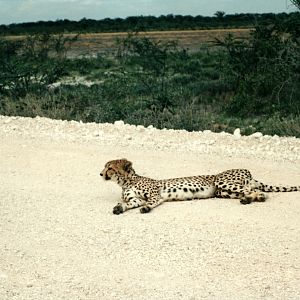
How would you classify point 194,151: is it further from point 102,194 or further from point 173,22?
point 173,22

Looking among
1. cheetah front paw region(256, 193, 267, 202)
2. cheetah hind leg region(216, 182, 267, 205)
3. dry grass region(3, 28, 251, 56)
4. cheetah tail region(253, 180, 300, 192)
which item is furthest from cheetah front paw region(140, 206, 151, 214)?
dry grass region(3, 28, 251, 56)

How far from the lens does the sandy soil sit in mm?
5969

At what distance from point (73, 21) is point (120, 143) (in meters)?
92.3

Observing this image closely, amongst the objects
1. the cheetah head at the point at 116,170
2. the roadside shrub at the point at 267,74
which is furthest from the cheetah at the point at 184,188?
the roadside shrub at the point at 267,74

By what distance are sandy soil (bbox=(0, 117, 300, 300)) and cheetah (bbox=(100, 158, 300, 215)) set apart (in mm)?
143

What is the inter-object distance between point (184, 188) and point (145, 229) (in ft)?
4.24

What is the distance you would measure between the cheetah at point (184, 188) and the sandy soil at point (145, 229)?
14 centimetres

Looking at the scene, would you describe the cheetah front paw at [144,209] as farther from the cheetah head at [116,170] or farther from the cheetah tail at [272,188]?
the cheetah tail at [272,188]

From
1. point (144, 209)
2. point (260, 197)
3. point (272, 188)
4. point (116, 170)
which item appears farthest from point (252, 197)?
point (116, 170)

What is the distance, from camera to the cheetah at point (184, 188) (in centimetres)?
862

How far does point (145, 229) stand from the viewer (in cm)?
758

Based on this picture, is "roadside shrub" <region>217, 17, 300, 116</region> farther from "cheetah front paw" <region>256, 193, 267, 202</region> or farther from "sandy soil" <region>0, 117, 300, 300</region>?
"cheetah front paw" <region>256, 193, 267, 202</region>

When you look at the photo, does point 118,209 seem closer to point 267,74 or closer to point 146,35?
point 267,74

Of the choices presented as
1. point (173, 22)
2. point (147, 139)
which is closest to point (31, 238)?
point (147, 139)
